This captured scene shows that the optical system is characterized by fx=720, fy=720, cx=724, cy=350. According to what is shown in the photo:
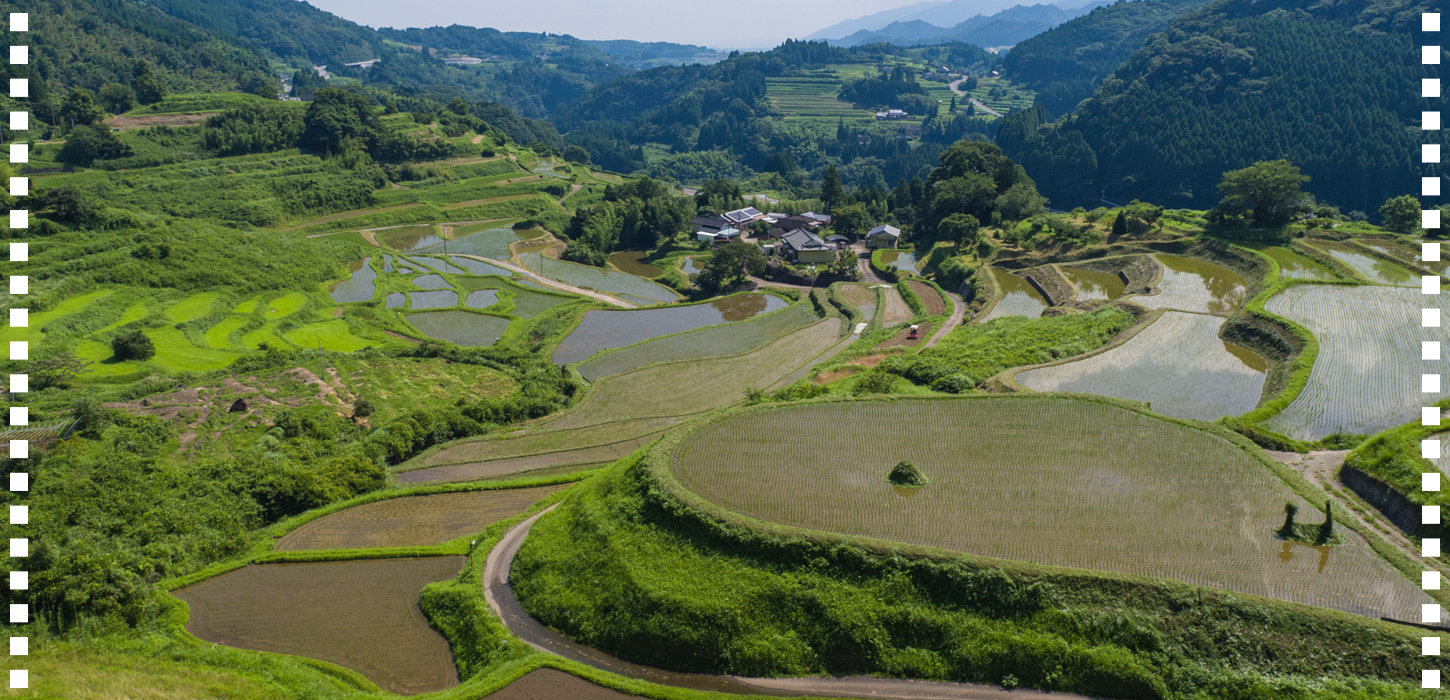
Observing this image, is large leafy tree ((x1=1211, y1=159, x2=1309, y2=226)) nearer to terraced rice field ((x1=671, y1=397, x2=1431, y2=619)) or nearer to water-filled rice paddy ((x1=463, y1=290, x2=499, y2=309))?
terraced rice field ((x1=671, y1=397, x2=1431, y2=619))

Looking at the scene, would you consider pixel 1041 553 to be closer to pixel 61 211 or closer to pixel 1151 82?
pixel 61 211

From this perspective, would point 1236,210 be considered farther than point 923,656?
Yes

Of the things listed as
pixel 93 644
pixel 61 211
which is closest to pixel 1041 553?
pixel 93 644

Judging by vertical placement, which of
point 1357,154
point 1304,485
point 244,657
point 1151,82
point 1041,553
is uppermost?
point 1151,82

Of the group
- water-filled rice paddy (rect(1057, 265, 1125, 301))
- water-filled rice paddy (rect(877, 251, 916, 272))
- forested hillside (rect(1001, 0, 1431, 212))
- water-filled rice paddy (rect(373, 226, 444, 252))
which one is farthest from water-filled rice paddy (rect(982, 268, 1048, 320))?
forested hillside (rect(1001, 0, 1431, 212))

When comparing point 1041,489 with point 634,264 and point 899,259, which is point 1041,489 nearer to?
point 899,259

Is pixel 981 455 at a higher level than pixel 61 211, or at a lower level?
lower

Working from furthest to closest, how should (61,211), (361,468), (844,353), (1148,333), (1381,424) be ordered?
(61,211), (844,353), (1148,333), (361,468), (1381,424)
